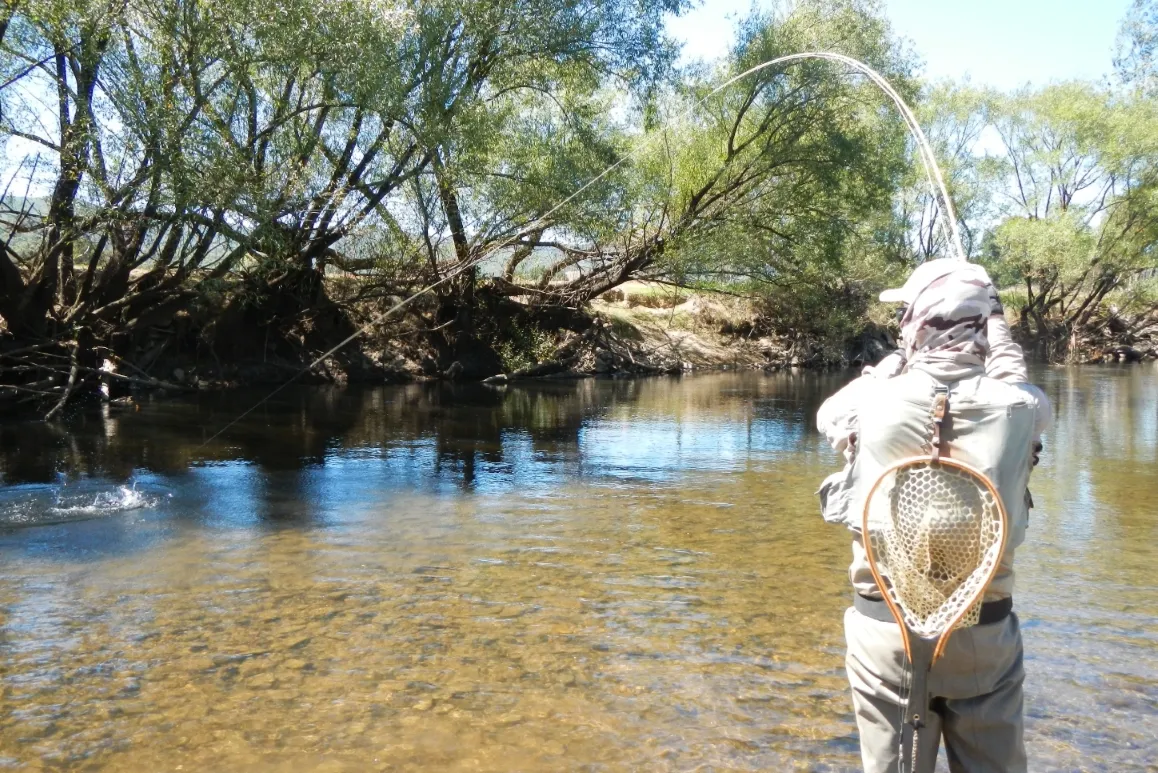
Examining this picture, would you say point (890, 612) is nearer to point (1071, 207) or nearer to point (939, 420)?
point (939, 420)

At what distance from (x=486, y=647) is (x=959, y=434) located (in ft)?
12.5

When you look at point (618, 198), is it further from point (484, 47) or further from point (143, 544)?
point (143, 544)

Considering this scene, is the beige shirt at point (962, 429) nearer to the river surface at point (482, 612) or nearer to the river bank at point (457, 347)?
the river surface at point (482, 612)

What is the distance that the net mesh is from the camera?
271cm

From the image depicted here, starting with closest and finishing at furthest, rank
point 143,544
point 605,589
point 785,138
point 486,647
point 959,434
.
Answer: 1. point 959,434
2. point 486,647
3. point 605,589
4. point 143,544
5. point 785,138

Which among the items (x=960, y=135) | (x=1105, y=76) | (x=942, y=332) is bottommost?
(x=942, y=332)

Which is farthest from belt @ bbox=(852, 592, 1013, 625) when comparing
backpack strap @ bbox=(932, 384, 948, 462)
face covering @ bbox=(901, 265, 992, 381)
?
face covering @ bbox=(901, 265, 992, 381)

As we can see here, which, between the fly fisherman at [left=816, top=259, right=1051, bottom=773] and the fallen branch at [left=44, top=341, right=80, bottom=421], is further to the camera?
the fallen branch at [left=44, top=341, right=80, bottom=421]

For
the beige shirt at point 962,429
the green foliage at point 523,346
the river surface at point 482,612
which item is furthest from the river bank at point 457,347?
the beige shirt at point 962,429

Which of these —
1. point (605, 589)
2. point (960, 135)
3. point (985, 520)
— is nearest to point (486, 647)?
point (605, 589)

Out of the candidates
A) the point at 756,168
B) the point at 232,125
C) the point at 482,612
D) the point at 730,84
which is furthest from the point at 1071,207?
the point at 482,612

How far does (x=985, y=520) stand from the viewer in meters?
2.72

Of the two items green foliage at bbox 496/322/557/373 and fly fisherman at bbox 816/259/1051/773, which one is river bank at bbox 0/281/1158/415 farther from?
fly fisherman at bbox 816/259/1051/773

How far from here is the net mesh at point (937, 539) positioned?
271 centimetres
